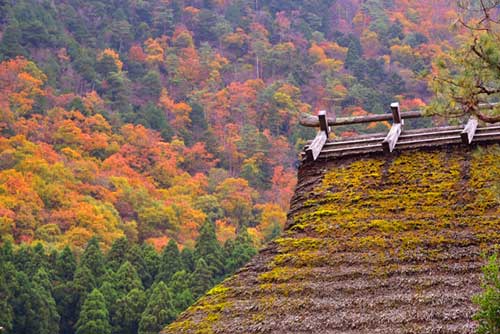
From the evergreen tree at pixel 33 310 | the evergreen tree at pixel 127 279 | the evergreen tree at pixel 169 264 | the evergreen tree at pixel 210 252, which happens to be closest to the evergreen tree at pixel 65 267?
the evergreen tree at pixel 127 279

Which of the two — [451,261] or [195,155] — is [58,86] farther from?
[451,261]

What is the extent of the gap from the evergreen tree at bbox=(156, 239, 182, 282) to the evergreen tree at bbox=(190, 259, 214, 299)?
90cm

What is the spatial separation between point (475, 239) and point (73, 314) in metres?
22.7

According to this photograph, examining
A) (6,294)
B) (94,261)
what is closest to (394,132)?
(6,294)

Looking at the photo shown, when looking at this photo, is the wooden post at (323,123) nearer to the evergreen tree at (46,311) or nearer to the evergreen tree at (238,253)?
the evergreen tree at (46,311)

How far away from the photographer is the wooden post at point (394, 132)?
7.56 meters

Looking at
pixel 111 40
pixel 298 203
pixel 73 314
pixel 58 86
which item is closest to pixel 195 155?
pixel 58 86

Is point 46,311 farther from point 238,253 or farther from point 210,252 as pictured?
point 238,253

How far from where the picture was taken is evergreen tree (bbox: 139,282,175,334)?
25250 millimetres

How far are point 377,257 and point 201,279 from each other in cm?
2273

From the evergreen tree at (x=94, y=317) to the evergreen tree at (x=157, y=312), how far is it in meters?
1.05

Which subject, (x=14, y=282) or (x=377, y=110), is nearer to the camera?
(x=14, y=282)

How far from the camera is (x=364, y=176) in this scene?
24.1 feet

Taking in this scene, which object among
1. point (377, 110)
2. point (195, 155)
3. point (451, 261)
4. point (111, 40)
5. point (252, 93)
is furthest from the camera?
point (111, 40)
